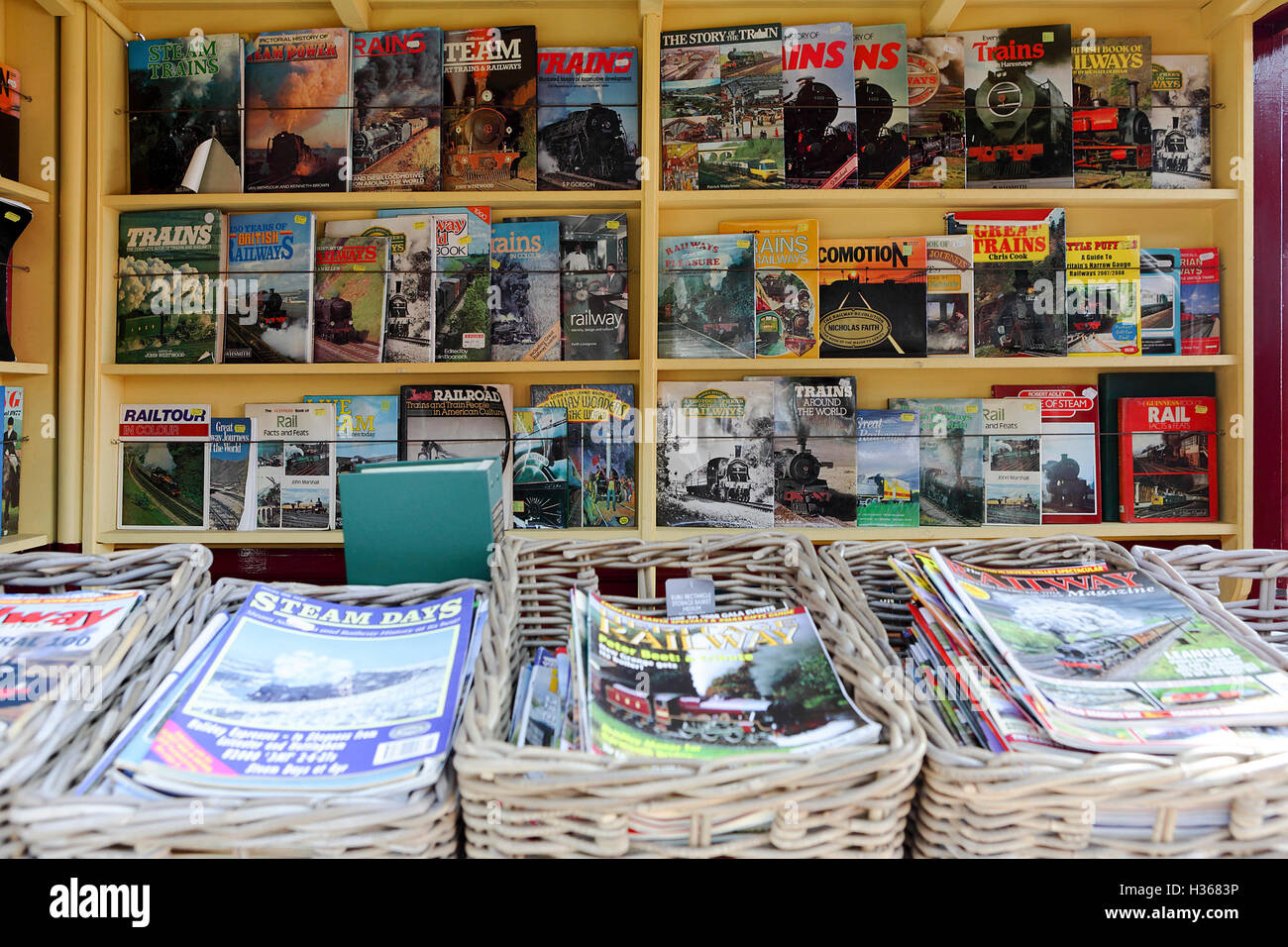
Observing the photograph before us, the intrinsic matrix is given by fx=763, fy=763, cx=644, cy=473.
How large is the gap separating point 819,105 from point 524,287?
896mm

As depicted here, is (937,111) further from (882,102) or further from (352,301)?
(352,301)

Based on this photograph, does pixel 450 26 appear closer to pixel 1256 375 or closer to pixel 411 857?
pixel 411 857

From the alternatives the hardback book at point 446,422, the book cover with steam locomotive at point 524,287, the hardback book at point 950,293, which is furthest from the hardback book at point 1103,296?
the hardback book at point 446,422

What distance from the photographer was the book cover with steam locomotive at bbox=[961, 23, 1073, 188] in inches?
76.8

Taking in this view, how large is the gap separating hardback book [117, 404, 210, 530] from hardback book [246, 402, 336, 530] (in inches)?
6.1

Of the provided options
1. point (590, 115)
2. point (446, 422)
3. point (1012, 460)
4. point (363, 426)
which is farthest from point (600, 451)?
point (1012, 460)

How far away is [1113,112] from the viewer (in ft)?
6.46

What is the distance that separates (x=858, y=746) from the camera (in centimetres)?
54

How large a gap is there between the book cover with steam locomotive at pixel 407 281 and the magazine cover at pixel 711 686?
4.62ft

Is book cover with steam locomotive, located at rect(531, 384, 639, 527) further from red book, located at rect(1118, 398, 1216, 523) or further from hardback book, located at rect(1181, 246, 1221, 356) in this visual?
hardback book, located at rect(1181, 246, 1221, 356)

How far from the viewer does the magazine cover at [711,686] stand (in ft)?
1.96

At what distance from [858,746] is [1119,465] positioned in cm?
187
